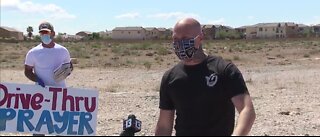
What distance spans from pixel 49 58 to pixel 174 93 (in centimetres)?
279

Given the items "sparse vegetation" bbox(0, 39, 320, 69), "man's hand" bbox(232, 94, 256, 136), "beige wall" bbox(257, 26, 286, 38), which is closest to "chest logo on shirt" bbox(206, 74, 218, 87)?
"man's hand" bbox(232, 94, 256, 136)

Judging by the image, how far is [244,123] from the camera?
3562 mm

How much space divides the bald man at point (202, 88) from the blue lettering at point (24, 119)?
2419 millimetres

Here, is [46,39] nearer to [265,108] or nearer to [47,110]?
[47,110]

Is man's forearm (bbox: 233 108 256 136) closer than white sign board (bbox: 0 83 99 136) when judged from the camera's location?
Yes

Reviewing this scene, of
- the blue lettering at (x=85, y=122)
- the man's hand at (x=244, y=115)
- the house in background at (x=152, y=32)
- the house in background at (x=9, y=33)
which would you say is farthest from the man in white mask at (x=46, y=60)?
the house in background at (x=152, y=32)

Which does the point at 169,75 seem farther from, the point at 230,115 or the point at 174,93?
the point at 230,115

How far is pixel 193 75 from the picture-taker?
3.84 metres

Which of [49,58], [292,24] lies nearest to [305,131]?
[49,58]

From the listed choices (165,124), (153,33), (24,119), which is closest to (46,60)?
(24,119)

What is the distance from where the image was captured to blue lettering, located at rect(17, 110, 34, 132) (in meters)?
5.86

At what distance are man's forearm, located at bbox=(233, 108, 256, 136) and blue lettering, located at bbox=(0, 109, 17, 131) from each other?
123 inches

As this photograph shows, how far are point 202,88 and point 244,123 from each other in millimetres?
397

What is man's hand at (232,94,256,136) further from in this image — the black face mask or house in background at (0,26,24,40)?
house in background at (0,26,24,40)
